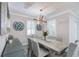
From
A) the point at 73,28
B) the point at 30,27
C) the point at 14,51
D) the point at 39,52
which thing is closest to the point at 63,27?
the point at 73,28

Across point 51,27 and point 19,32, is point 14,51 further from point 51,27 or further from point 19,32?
point 51,27

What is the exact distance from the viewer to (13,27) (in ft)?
3.83

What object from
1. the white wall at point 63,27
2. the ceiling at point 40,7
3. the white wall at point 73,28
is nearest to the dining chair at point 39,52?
the white wall at point 63,27

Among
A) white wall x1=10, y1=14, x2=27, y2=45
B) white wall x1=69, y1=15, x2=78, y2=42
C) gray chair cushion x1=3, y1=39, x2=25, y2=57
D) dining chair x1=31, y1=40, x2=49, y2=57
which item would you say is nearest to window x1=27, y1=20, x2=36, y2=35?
white wall x1=10, y1=14, x2=27, y2=45

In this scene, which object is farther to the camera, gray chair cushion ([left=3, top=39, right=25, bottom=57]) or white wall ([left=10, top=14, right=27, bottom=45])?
white wall ([left=10, top=14, right=27, bottom=45])

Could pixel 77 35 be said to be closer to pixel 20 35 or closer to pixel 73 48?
pixel 73 48

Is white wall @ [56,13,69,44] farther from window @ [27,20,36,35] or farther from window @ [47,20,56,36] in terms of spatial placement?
window @ [27,20,36,35]

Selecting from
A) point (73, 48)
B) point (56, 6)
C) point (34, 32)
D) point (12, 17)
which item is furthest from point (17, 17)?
point (73, 48)

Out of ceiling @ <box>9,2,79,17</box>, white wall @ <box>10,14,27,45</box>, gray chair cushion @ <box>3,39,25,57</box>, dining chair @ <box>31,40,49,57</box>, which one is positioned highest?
ceiling @ <box>9,2,79,17</box>

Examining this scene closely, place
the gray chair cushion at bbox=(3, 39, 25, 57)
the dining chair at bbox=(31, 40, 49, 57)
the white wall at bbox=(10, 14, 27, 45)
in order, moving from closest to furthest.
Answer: the gray chair cushion at bbox=(3, 39, 25, 57)
the white wall at bbox=(10, 14, 27, 45)
the dining chair at bbox=(31, 40, 49, 57)

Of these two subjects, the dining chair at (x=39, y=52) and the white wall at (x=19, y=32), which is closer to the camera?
the white wall at (x=19, y=32)

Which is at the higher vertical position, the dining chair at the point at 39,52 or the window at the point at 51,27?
the window at the point at 51,27

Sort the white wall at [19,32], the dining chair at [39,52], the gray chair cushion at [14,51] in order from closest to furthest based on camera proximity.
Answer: the gray chair cushion at [14,51]
the white wall at [19,32]
the dining chair at [39,52]

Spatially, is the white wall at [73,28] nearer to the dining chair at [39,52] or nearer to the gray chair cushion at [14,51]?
the dining chair at [39,52]
